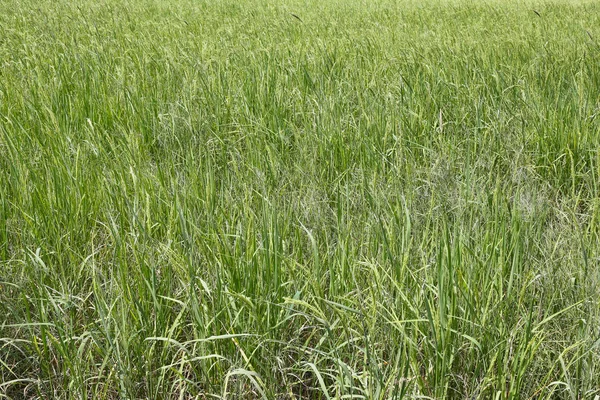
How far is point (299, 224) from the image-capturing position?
1.64 meters

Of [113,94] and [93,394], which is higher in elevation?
[113,94]

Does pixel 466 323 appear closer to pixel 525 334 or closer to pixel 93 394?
pixel 525 334

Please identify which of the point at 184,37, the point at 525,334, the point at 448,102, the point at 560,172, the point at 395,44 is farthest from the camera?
the point at 184,37

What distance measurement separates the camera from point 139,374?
121 centimetres

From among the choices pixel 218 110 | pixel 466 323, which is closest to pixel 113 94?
pixel 218 110

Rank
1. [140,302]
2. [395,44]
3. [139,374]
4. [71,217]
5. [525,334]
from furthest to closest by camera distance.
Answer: [395,44] → [71,217] → [140,302] → [139,374] → [525,334]

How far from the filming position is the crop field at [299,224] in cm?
119

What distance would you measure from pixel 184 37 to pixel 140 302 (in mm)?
3359

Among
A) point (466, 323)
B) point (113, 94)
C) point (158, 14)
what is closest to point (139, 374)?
point (466, 323)

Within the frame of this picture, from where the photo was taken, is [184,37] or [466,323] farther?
[184,37]

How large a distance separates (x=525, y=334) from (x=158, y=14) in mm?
6145

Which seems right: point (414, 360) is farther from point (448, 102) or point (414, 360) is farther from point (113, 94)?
point (113, 94)

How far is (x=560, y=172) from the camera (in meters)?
2.21

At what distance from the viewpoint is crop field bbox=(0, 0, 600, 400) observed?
1187mm
